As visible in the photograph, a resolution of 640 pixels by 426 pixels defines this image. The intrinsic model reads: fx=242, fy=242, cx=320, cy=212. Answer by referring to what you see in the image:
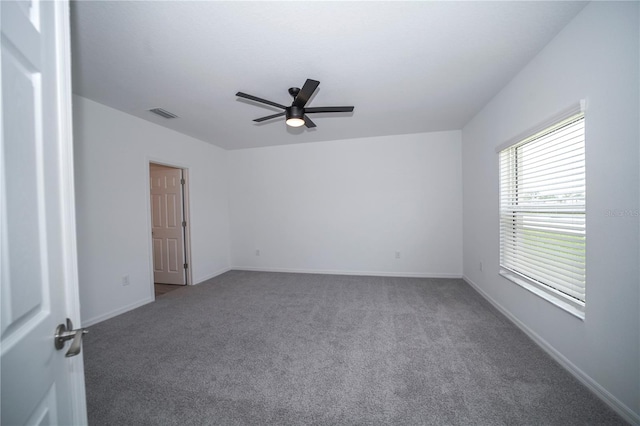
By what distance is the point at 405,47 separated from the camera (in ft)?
6.58

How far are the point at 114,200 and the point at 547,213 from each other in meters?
4.76

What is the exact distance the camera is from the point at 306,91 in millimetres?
2193

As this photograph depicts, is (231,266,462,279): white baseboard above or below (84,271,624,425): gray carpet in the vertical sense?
above

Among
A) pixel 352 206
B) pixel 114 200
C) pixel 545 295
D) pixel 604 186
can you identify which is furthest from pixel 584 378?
pixel 114 200

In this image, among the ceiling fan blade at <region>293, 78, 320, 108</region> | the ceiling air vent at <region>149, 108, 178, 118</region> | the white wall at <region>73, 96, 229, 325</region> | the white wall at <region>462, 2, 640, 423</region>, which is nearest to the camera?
the white wall at <region>462, 2, 640, 423</region>

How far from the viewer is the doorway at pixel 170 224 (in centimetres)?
426

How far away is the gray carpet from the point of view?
5.07 feet

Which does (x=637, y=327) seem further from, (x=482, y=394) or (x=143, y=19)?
(x=143, y=19)

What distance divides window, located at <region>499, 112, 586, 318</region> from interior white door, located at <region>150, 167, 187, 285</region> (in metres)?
4.84

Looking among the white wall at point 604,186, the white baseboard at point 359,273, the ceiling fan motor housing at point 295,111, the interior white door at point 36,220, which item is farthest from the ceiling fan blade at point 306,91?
the white baseboard at point 359,273

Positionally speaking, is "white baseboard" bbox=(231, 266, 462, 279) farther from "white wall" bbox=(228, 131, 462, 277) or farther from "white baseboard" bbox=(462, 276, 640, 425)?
"white baseboard" bbox=(462, 276, 640, 425)

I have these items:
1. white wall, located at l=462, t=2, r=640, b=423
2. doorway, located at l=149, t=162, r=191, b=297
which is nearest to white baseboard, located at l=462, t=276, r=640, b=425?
white wall, located at l=462, t=2, r=640, b=423

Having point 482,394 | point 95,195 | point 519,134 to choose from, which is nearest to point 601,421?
point 482,394

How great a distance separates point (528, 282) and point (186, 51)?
151 inches
